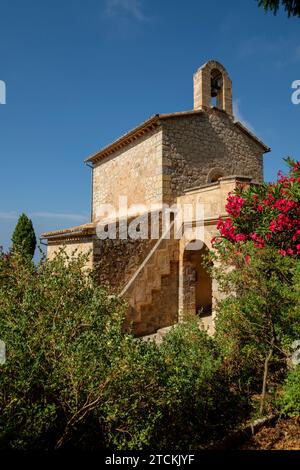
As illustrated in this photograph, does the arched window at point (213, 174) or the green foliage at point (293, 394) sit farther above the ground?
the arched window at point (213, 174)

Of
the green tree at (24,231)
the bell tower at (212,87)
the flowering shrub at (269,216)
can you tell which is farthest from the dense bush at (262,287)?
the green tree at (24,231)

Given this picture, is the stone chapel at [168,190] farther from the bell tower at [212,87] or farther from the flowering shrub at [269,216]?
the flowering shrub at [269,216]

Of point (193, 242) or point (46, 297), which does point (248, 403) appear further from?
point (193, 242)

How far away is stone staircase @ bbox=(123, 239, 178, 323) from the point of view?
410 inches

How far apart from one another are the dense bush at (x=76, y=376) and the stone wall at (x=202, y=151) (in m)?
8.53

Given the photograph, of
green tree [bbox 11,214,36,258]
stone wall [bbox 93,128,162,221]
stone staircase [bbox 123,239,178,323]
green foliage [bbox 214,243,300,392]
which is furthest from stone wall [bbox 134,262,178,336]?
green tree [bbox 11,214,36,258]

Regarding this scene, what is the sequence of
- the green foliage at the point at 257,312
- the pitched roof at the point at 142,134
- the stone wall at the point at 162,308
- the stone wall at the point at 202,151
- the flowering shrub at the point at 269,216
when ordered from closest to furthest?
the green foliage at the point at 257,312
the flowering shrub at the point at 269,216
the stone wall at the point at 162,308
the pitched roof at the point at 142,134
the stone wall at the point at 202,151

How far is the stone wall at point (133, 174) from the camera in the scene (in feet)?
43.7

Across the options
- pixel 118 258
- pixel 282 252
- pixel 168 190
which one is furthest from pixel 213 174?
pixel 282 252

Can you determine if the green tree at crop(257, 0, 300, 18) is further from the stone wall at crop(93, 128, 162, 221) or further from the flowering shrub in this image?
the stone wall at crop(93, 128, 162, 221)

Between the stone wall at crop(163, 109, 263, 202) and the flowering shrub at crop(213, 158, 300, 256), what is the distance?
5045 mm

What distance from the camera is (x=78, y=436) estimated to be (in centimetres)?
413

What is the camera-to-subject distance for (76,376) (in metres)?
3.77
